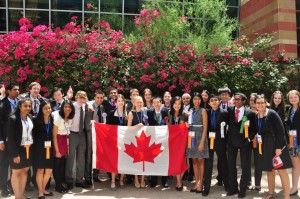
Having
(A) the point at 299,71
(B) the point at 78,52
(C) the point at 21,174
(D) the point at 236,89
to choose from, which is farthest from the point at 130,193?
(A) the point at 299,71

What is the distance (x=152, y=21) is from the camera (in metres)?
11.2

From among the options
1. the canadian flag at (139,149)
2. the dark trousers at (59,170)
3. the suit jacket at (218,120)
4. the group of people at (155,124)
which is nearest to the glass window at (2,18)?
the group of people at (155,124)

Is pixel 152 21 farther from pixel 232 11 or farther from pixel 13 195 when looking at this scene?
pixel 232 11

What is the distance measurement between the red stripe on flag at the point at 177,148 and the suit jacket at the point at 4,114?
2957 millimetres

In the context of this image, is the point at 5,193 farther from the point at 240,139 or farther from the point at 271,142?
the point at 271,142

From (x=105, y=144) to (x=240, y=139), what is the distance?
2545mm

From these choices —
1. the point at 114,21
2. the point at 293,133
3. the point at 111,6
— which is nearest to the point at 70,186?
the point at 293,133

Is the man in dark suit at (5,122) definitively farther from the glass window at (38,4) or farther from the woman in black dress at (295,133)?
the glass window at (38,4)

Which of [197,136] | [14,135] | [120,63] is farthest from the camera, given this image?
[120,63]

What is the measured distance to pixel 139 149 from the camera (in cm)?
675

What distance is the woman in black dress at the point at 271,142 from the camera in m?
5.76

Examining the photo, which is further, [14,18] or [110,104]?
[14,18]

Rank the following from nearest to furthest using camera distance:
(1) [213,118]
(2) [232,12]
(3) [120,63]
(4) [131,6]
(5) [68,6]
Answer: (1) [213,118], (3) [120,63], (5) [68,6], (4) [131,6], (2) [232,12]

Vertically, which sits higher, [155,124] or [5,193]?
[155,124]
